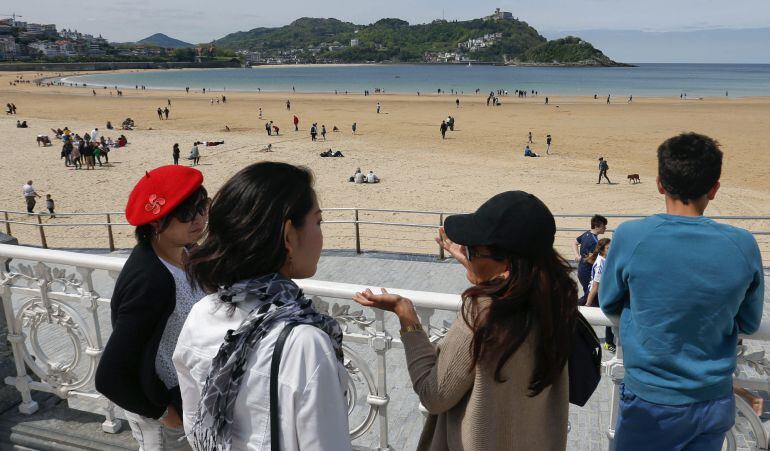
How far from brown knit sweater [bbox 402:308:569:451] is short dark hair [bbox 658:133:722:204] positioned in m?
0.89

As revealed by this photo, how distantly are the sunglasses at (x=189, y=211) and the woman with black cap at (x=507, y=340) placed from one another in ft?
3.68

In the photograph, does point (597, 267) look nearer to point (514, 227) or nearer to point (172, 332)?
point (514, 227)

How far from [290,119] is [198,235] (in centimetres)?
4741

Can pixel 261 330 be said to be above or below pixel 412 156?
above

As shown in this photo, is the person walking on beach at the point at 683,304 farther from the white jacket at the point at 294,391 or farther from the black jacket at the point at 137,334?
the black jacket at the point at 137,334

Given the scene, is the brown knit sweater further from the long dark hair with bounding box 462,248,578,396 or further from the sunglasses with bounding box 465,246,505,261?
the sunglasses with bounding box 465,246,505,261

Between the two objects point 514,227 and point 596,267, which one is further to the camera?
point 596,267

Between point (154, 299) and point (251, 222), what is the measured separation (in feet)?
2.70

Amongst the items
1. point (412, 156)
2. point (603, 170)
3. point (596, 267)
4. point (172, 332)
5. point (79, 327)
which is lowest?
point (412, 156)

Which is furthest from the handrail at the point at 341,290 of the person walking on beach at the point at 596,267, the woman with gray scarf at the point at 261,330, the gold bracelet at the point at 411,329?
the person walking on beach at the point at 596,267

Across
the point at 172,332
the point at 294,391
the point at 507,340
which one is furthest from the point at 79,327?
the point at 507,340

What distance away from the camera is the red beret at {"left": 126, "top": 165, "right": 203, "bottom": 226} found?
235 centimetres

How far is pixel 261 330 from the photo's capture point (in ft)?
5.20

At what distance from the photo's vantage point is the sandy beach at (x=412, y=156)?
1953 cm
